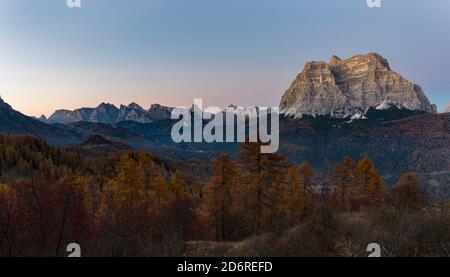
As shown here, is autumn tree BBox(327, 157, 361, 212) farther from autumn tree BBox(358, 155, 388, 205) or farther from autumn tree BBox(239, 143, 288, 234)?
autumn tree BBox(239, 143, 288, 234)

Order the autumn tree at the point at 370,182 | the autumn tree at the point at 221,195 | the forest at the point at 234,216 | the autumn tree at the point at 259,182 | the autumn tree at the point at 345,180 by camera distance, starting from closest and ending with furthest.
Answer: the forest at the point at 234,216
the autumn tree at the point at 259,182
the autumn tree at the point at 221,195
the autumn tree at the point at 345,180
the autumn tree at the point at 370,182

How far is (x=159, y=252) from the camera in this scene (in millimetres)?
12625

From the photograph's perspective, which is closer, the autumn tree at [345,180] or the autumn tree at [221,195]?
the autumn tree at [221,195]

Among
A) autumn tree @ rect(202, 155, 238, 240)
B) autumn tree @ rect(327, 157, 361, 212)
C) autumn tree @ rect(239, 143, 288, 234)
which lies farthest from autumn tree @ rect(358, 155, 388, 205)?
autumn tree @ rect(202, 155, 238, 240)

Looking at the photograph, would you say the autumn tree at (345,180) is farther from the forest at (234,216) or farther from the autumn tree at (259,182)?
the autumn tree at (259,182)

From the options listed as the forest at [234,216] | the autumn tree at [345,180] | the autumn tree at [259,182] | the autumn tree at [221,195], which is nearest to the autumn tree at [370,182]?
the forest at [234,216]

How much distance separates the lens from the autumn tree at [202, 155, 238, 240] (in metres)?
30.4

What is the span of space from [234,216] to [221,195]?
2.41 meters

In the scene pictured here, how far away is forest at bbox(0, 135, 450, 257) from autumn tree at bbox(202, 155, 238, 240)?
0.29ft

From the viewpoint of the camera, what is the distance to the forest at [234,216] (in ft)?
42.3

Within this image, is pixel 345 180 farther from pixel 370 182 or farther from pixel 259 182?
pixel 259 182

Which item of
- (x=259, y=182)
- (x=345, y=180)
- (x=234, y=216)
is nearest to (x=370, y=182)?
(x=345, y=180)

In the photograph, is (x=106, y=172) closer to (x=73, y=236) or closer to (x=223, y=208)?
(x=223, y=208)

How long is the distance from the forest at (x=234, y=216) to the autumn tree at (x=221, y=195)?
0.29 ft
